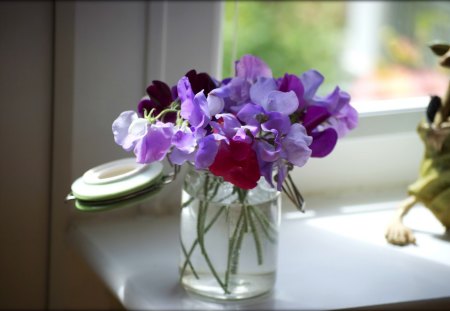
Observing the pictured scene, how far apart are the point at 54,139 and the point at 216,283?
32 centimetres

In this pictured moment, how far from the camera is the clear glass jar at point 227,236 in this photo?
3.47 feet

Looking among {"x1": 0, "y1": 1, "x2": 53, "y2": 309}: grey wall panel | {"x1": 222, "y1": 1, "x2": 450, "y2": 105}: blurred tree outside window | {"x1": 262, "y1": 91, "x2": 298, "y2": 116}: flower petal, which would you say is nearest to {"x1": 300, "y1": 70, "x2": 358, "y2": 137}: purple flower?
{"x1": 262, "y1": 91, "x2": 298, "y2": 116}: flower petal

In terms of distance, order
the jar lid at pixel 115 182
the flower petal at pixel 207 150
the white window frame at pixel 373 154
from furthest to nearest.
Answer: the white window frame at pixel 373 154 → the jar lid at pixel 115 182 → the flower petal at pixel 207 150

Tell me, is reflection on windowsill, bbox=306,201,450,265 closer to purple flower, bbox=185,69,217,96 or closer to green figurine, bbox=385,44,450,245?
green figurine, bbox=385,44,450,245

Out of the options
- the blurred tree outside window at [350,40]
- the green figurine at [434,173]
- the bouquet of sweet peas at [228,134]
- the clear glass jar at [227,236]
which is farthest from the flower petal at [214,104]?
the blurred tree outside window at [350,40]

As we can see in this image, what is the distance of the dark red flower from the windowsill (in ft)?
0.67

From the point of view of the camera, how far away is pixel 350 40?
3416mm

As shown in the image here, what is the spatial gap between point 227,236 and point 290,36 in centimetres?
230

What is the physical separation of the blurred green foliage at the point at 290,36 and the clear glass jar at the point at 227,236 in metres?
2.09

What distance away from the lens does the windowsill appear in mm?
1087

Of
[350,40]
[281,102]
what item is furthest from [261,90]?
[350,40]

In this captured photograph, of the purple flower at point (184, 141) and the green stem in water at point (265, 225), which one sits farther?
the green stem in water at point (265, 225)

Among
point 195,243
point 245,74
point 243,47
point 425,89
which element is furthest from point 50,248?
point 243,47

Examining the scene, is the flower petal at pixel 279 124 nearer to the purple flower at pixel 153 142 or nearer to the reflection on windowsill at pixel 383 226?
the purple flower at pixel 153 142
